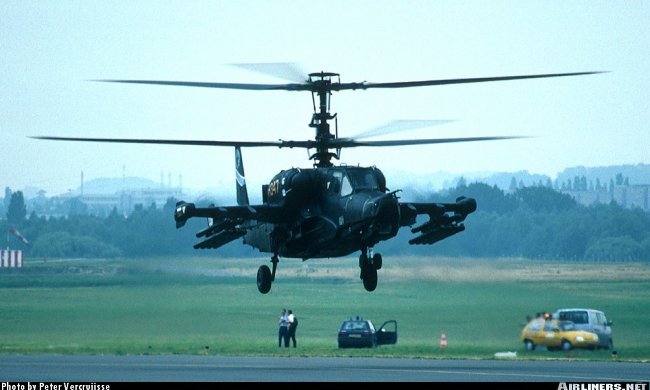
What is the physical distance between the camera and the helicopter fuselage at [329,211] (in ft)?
126

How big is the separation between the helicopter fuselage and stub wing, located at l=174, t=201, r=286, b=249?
461mm

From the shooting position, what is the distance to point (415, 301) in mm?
95000

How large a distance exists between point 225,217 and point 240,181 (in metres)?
6.41

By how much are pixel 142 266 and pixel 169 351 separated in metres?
19.6

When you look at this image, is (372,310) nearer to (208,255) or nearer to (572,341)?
(572,341)

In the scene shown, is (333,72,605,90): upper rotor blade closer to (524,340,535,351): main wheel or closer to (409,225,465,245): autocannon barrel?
(409,225,465,245): autocannon barrel

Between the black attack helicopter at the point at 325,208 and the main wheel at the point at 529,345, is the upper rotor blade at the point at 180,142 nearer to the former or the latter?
the black attack helicopter at the point at 325,208

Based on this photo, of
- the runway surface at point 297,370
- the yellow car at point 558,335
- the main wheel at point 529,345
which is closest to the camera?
the runway surface at point 297,370

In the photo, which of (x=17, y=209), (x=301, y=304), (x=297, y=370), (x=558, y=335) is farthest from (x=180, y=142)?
(x=17, y=209)

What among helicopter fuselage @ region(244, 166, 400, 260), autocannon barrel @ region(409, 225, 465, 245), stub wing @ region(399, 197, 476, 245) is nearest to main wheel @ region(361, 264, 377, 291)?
helicopter fuselage @ region(244, 166, 400, 260)

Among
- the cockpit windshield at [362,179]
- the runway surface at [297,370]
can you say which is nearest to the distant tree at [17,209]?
the runway surface at [297,370]

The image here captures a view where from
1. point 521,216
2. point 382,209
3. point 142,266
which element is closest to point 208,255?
point 142,266

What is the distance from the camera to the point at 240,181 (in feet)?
157

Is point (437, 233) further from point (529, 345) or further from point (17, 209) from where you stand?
point (17, 209)
